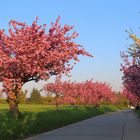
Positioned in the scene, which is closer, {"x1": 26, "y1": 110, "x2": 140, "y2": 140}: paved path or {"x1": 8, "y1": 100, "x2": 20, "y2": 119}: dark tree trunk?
{"x1": 26, "y1": 110, "x2": 140, "y2": 140}: paved path

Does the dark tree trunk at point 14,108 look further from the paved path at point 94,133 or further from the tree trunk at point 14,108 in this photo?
Answer: the paved path at point 94,133

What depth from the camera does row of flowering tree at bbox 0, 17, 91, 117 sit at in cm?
2166

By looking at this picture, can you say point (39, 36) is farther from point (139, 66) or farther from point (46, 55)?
point (139, 66)

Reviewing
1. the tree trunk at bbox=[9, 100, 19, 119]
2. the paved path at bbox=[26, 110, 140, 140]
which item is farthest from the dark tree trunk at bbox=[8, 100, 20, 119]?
the paved path at bbox=[26, 110, 140, 140]

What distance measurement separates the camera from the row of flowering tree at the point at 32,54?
2166cm

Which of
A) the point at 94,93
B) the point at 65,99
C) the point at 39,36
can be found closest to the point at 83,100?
the point at 94,93

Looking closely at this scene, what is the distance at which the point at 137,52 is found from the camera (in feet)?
60.0

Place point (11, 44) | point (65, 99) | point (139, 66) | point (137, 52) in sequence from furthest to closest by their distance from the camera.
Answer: point (65, 99), point (139, 66), point (11, 44), point (137, 52)

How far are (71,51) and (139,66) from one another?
560cm

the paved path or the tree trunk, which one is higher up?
the tree trunk

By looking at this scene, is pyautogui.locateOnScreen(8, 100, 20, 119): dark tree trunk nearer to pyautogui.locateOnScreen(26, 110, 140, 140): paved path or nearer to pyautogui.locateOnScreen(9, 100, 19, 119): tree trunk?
pyautogui.locateOnScreen(9, 100, 19, 119): tree trunk

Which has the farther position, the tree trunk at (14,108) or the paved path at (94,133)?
the tree trunk at (14,108)

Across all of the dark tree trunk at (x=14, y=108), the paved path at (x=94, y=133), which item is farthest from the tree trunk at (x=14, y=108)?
the paved path at (x=94, y=133)

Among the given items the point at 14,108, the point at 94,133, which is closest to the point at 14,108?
the point at 14,108
